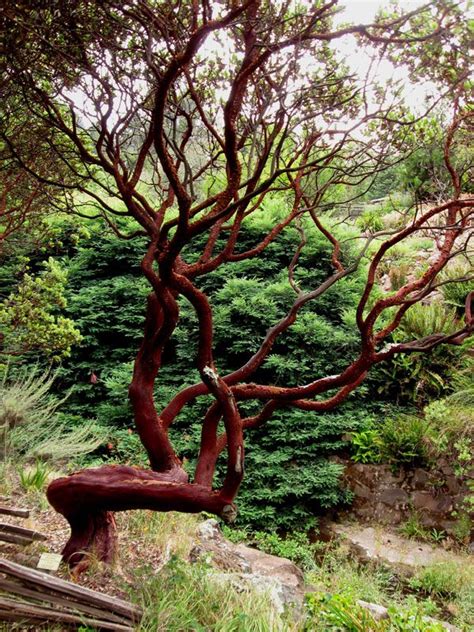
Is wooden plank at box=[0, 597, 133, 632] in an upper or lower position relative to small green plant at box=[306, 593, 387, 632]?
upper

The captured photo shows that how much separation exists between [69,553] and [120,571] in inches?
12.6

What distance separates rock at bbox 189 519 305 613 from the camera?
3.35 m

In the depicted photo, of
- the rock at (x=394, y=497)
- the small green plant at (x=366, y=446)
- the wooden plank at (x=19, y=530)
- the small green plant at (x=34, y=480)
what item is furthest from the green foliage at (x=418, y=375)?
the wooden plank at (x=19, y=530)

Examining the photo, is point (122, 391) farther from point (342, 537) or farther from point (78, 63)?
point (78, 63)

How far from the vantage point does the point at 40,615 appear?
94.6 inches

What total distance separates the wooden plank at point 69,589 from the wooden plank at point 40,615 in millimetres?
67

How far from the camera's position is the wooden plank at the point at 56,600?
7.88 ft

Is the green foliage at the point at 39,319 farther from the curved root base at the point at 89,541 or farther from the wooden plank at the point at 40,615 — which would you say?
the wooden plank at the point at 40,615

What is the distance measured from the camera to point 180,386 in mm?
6848

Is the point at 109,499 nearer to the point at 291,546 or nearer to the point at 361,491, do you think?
the point at 291,546

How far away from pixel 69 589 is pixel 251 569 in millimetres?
2035

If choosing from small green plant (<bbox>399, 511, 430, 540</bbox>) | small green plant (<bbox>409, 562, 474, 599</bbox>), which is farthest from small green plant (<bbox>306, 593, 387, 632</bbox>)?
small green plant (<bbox>399, 511, 430, 540</bbox>)

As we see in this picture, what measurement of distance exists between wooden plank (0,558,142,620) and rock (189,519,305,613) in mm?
912

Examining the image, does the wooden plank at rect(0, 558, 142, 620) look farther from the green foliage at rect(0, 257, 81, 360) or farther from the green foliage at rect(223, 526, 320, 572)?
the green foliage at rect(223, 526, 320, 572)
